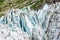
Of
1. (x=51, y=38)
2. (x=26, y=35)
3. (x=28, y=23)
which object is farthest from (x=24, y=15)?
(x=51, y=38)

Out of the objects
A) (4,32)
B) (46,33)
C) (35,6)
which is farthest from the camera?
(35,6)

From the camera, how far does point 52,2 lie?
266 cm

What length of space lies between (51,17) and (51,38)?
28 cm

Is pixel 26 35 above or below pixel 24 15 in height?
below

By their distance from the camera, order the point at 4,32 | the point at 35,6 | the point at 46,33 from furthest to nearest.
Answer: the point at 35,6 < the point at 46,33 < the point at 4,32

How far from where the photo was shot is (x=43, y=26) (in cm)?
240

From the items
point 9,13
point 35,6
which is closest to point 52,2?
point 35,6

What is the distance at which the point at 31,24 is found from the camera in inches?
92.7

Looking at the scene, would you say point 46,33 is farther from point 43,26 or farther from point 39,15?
point 39,15

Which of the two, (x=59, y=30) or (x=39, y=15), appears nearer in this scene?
(x=59, y=30)

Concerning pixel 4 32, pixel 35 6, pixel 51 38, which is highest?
pixel 35 6

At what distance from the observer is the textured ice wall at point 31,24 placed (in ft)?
7.32

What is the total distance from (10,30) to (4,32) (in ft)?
0.26

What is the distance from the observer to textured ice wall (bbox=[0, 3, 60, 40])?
2232 millimetres
